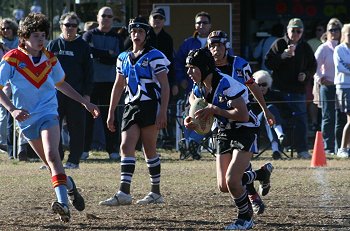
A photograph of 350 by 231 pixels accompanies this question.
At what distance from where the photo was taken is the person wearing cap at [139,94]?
1148 centimetres

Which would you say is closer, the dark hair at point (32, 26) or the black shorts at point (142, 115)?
the dark hair at point (32, 26)

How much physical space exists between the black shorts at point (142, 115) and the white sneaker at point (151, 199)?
80 cm

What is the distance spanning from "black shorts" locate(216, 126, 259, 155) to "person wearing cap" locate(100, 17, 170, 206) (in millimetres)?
1538

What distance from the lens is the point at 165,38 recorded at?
57.6 ft

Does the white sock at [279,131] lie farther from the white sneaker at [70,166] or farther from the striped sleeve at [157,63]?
the striped sleeve at [157,63]

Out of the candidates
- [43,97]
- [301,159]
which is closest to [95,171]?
[301,159]

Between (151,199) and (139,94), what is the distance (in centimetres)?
115

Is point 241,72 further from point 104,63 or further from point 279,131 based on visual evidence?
point 104,63

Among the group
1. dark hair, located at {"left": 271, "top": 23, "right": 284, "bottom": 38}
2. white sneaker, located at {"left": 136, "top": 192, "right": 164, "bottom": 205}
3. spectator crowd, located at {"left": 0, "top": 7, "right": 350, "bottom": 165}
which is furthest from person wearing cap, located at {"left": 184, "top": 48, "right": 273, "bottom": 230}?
dark hair, located at {"left": 271, "top": 23, "right": 284, "bottom": 38}

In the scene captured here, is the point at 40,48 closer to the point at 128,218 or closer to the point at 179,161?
the point at 128,218

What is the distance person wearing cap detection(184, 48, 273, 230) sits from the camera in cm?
954

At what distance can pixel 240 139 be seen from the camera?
392 inches

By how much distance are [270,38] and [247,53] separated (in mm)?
752

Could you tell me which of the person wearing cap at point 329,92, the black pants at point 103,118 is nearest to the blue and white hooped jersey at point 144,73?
the black pants at point 103,118
